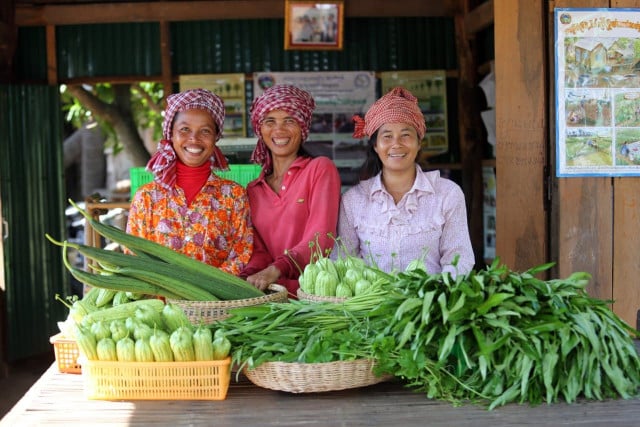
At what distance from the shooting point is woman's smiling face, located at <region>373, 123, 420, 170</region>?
11.2 feet

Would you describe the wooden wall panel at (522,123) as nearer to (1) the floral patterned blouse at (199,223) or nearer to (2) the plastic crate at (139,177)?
(1) the floral patterned blouse at (199,223)

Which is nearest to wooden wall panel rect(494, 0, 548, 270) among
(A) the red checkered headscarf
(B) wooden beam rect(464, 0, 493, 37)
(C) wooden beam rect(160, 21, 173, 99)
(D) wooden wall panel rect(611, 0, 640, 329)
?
(D) wooden wall panel rect(611, 0, 640, 329)

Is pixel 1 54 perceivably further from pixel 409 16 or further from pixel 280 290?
pixel 280 290

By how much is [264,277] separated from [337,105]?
3.73 metres

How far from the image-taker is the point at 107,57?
651 centimetres

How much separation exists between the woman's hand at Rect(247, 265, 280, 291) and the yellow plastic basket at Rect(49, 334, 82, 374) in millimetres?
760

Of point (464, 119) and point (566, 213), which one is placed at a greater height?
point (464, 119)

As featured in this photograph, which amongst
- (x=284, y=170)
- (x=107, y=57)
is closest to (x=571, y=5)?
(x=284, y=170)

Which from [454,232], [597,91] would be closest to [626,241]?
[597,91]

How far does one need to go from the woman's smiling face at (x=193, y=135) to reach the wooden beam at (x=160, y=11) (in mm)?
3267

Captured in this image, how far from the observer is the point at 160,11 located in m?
6.41

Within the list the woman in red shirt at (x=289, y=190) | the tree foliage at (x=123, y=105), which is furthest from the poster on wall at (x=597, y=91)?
the tree foliage at (x=123, y=105)

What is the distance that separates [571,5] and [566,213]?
1150 millimetres

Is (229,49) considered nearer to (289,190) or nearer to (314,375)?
(289,190)
